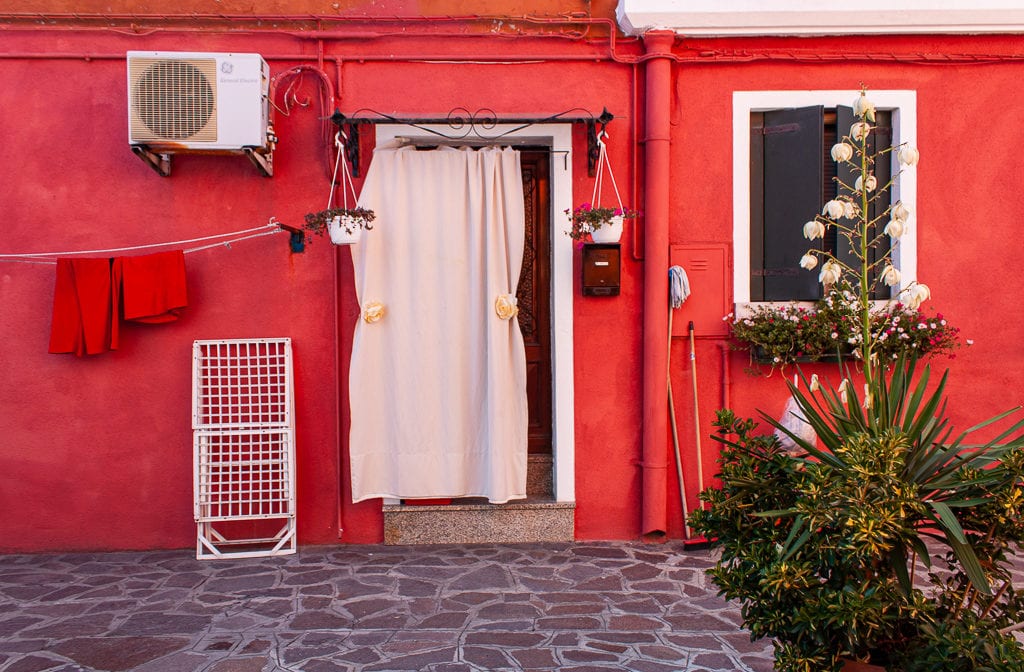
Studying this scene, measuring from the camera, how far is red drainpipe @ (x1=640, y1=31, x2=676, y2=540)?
18.1ft

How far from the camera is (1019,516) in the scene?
252 centimetres

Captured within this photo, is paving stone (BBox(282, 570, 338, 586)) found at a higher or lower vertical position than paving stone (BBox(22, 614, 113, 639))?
higher

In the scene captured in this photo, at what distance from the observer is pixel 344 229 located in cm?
520

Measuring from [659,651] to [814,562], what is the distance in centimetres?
153

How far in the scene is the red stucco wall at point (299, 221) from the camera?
5551mm

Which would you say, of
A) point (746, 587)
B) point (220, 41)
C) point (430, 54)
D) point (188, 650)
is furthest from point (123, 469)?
point (746, 587)

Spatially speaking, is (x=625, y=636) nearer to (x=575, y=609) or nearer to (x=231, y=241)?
(x=575, y=609)

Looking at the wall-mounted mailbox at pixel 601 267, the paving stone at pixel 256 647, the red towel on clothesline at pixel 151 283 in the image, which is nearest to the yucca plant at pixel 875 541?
the paving stone at pixel 256 647

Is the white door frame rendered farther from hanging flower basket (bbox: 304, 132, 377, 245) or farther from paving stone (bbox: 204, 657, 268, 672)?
paving stone (bbox: 204, 657, 268, 672)

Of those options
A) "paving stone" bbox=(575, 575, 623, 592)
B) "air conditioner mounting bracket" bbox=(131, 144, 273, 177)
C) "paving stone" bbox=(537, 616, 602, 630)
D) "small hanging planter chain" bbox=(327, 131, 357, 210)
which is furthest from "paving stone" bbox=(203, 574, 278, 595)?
"air conditioner mounting bracket" bbox=(131, 144, 273, 177)

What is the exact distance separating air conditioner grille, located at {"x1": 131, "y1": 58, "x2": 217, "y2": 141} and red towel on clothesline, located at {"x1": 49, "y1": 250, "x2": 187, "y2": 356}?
34.0 inches

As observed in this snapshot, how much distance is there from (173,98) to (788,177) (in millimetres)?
4272

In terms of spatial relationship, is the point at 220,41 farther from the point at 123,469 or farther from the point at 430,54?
the point at 123,469

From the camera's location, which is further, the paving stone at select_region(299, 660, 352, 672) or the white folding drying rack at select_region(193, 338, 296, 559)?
the white folding drying rack at select_region(193, 338, 296, 559)
